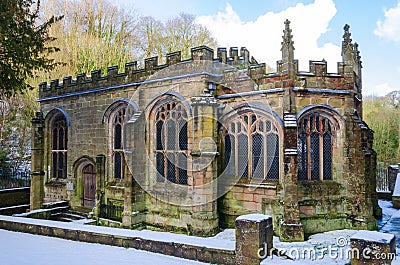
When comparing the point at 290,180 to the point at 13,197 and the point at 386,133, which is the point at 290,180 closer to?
the point at 13,197

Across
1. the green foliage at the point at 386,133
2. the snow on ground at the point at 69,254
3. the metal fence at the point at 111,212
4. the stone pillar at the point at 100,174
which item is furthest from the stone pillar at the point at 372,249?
the green foliage at the point at 386,133

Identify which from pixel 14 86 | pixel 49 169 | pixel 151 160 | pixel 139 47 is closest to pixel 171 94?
pixel 151 160

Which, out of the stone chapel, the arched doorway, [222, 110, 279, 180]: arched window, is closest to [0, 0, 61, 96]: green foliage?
the stone chapel

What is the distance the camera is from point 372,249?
479 centimetres

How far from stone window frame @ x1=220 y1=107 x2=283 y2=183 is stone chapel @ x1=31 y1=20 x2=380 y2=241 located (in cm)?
3

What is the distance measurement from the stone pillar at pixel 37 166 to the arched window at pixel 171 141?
22.7 feet

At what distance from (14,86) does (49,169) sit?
753 centimetres

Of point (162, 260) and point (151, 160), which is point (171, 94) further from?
point (162, 260)

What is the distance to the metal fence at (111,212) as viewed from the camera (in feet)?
40.9

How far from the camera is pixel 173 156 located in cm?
1145

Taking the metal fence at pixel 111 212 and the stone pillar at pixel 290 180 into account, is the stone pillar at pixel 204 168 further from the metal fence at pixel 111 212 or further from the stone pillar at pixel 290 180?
the metal fence at pixel 111 212

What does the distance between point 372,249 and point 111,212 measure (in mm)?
10202

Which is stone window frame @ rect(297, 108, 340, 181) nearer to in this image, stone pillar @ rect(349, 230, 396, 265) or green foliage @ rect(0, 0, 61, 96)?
stone pillar @ rect(349, 230, 396, 265)

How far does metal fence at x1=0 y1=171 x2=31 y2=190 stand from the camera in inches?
768
